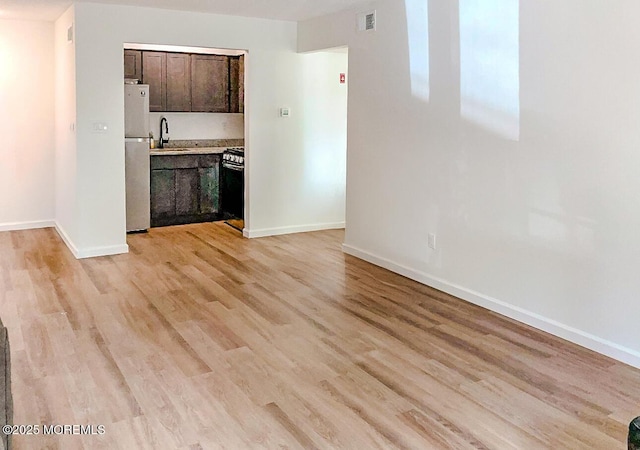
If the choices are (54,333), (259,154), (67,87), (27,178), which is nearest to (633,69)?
(54,333)

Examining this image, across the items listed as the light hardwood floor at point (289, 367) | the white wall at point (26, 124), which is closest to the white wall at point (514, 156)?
the light hardwood floor at point (289, 367)

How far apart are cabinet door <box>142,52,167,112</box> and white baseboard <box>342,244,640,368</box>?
3438 mm

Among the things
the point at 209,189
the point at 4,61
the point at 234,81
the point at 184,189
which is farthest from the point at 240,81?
the point at 4,61

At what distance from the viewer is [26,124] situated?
22.6 ft

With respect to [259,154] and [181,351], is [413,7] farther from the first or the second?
[181,351]

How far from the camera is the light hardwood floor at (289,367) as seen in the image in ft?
8.70

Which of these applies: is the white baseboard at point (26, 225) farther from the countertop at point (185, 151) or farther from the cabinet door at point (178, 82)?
the cabinet door at point (178, 82)

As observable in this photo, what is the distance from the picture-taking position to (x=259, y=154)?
6.61 metres

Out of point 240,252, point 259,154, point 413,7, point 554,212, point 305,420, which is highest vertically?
point 413,7

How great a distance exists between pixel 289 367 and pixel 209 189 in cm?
450

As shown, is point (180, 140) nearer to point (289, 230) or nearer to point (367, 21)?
point (289, 230)

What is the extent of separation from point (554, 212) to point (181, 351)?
2415 millimetres

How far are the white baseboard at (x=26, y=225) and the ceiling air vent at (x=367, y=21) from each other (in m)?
4.35

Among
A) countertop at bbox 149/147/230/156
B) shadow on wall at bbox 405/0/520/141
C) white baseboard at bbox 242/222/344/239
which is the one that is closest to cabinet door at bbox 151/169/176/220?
countertop at bbox 149/147/230/156
